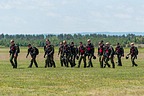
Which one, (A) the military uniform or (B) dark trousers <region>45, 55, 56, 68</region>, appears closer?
(B) dark trousers <region>45, 55, 56, 68</region>

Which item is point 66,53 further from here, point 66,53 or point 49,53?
point 49,53

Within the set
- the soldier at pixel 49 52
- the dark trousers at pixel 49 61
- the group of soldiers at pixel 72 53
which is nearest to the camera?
the group of soldiers at pixel 72 53

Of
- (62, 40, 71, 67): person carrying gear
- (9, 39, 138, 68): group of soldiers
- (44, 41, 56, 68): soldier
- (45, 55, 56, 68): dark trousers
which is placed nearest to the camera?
(9, 39, 138, 68): group of soldiers

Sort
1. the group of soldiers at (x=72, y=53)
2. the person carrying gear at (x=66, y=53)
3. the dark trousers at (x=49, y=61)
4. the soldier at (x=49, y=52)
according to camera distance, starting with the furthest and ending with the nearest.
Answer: the person carrying gear at (x=66, y=53) < the dark trousers at (x=49, y=61) < the soldier at (x=49, y=52) < the group of soldiers at (x=72, y=53)

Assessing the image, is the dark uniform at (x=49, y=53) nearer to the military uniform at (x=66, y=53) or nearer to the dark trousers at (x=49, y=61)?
the dark trousers at (x=49, y=61)

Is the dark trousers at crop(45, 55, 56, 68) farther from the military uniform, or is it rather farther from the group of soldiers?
the military uniform

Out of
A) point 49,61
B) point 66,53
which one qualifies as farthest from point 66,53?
point 49,61

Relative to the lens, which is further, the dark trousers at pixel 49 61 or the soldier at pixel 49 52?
the dark trousers at pixel 49 61

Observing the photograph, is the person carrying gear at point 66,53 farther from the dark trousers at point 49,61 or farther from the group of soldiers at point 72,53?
the dark trousers at point 49,61

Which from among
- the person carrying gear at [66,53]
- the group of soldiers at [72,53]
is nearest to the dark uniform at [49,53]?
the group of soldiers at [72,53]

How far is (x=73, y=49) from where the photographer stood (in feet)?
131

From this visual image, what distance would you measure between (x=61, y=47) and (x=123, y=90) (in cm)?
1911

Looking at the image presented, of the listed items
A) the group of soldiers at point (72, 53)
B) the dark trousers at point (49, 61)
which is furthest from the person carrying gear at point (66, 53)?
the dark trousers at point (49, 61)

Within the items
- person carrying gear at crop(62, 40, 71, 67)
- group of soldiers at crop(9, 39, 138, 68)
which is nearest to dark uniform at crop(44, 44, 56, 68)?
group of soldiers at crop(9, 39, 138, 68)
